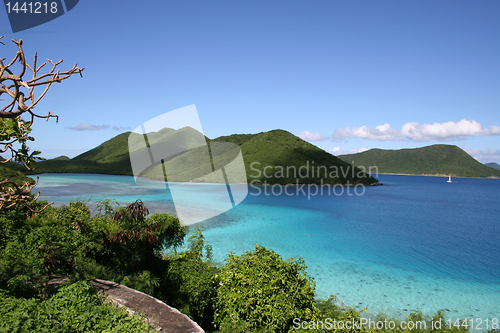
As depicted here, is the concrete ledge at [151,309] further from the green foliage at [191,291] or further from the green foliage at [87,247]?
the green foliage at [191,291]

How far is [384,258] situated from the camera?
25.7m

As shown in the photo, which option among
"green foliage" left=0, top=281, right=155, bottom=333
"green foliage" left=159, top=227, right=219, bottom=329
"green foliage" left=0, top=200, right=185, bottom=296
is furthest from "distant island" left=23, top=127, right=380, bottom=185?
"green foliage" left=0, top=281, right=155, bottom=333

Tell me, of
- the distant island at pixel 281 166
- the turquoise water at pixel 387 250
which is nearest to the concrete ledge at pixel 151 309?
the turquoise water at pixel 387 250

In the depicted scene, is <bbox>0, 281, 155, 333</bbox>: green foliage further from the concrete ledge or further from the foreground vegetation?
the concrete ledge

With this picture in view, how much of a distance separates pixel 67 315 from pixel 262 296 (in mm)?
5220

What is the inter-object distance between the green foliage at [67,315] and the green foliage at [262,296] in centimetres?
391

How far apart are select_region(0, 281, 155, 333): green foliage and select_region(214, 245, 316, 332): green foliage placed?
391 cm

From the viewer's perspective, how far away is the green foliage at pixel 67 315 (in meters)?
4.49

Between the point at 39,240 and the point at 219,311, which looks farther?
the point at 219,311

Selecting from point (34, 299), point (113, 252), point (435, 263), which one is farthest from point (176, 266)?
point (435, 263)

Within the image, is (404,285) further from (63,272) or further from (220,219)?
(220,219)

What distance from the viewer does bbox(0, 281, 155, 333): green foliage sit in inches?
177

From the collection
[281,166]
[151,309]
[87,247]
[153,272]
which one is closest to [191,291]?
[153,272]

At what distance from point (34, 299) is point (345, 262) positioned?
23545 millimetres
